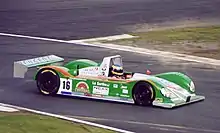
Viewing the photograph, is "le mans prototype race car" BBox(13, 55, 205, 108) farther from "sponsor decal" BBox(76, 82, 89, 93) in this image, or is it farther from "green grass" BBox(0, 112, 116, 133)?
"green grass" BBox(0, 112, 116, 133)

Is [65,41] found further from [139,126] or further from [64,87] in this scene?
[139,126]

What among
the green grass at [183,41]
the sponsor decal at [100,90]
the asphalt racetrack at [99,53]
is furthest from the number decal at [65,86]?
the green grass at [183,41]

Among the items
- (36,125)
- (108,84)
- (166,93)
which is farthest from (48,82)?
(36,125)

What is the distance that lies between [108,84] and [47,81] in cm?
208

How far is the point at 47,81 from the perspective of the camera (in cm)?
2528

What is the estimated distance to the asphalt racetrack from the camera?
22.7 metres

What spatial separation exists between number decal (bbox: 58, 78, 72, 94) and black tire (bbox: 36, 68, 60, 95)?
0.12m

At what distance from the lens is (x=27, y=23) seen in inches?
1590

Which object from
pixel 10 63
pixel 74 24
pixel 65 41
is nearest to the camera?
pixel 10 63

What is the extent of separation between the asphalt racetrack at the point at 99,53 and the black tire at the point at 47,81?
9.7 inches

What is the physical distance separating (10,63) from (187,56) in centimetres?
706

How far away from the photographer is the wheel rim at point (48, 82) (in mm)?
25141

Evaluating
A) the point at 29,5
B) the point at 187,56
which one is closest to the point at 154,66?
the point at 187,56

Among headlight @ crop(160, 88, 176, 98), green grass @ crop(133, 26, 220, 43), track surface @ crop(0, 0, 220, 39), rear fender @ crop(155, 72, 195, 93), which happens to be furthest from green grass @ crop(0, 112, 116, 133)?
track surface @ crop(0, 0, 220, 39)
